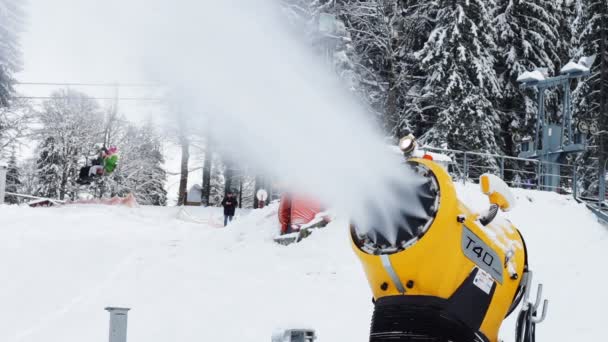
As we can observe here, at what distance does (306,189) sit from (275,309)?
7.53 meters

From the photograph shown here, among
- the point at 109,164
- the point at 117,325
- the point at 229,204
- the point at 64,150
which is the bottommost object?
the point at 229,204

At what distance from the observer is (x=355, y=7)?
25484 millimetres

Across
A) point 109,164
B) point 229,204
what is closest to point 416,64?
point 229,204

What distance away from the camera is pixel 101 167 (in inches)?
1129

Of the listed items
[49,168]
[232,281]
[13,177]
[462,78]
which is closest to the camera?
[232,281]

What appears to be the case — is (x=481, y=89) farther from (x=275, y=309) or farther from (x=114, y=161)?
(x=275, y=309)

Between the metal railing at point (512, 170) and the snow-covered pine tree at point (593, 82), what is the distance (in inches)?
55.9

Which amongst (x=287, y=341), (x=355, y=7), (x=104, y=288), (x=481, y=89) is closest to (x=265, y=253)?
→ (x=104, y=288)

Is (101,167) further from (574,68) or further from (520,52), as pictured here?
(520,52)

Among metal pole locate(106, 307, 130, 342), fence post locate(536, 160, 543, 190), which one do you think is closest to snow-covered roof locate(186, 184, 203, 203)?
fence post locate(536, 160, 543, 190)

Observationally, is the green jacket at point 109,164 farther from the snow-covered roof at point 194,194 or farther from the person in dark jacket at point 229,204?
the snow-covered roof at point 194,194

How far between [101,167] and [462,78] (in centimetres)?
1570

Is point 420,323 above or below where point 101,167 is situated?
below

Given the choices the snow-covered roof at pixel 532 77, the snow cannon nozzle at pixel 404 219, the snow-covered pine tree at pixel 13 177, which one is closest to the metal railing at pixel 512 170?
the snow-covered roof at pixel 532 77
